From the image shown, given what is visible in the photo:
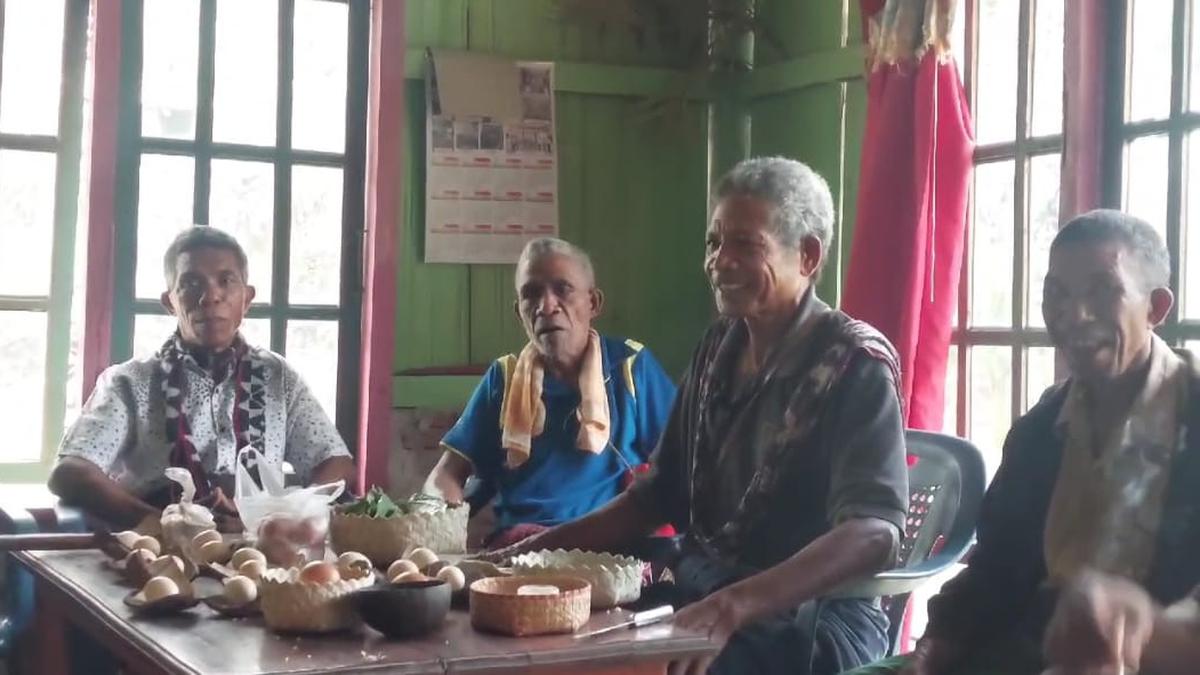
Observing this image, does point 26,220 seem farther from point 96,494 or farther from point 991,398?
point 991,398

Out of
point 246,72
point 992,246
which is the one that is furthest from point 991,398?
point 246,72

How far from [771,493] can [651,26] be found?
7.97 ft

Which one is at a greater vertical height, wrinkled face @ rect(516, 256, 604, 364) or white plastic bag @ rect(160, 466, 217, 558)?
wrinkled face @ rect(516, 256, 604, 364)

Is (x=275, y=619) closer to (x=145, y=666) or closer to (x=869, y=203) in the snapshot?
(x=145, y=666)

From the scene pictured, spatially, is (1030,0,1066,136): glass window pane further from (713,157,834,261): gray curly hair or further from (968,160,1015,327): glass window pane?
(713,157,834,261): gray curly hair

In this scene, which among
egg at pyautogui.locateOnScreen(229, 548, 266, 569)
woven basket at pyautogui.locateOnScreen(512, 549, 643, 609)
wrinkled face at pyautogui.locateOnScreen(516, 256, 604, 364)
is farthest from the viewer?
wrinkled face at pyautogui.locateOnScreen(516, 256, 604, 364)

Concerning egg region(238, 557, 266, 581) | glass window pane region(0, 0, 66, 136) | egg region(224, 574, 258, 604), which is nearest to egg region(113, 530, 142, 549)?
egg region(238, 557, 266, 581)

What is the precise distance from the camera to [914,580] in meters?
2.26

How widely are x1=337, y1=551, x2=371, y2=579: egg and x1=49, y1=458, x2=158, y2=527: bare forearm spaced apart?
1.06 metres

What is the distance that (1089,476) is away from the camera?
185 centimetres

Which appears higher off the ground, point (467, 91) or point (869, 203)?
point (467, 91)

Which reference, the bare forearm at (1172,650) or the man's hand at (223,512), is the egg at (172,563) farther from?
the bare forearm at (1172,650)

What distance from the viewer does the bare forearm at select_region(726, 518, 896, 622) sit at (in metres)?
1.96

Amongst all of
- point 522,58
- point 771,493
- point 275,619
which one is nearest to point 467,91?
point 522,58
